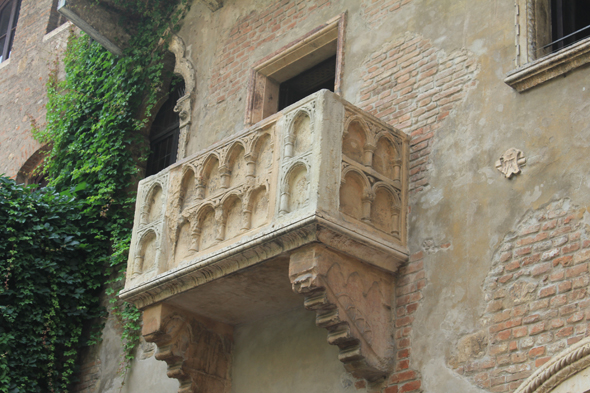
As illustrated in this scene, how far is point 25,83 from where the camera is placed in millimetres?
13891

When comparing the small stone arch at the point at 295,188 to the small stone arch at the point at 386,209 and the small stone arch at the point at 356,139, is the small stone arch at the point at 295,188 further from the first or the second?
the small stone arch at the point at 386,209

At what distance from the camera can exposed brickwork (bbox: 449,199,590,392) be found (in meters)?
5.94

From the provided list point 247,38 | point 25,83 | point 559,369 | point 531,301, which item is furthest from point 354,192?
point 25,83

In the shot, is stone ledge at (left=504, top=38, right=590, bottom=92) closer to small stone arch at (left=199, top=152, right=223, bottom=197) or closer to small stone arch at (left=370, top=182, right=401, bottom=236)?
small stone arch at (left=370, top=182, right=401, bottom=236)

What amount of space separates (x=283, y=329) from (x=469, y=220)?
6.49 ft

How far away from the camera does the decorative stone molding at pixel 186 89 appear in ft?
32.7

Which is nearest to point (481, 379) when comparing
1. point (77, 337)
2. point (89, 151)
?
point (77, 337)

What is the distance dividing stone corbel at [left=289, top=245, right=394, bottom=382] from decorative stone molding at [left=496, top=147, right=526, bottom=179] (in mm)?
1284

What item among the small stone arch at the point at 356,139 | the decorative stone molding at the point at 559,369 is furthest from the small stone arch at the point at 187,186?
the decorative stone molding at the point at 559,369

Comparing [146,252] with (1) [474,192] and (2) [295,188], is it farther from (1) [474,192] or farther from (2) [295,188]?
(1) [474,192]

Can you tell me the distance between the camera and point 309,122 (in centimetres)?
710

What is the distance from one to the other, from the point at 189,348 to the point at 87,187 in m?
3.28

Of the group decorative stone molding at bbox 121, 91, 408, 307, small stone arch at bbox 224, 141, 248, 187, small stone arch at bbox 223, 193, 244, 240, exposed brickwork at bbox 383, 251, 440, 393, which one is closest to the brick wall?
decorative stone molding at bbox 121, 91, 408, 307

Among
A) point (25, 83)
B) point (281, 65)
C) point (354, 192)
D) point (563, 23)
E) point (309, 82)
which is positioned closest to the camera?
point (354, 192)
